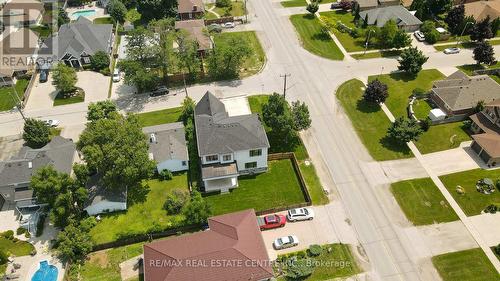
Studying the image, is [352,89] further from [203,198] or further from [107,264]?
[107,264]

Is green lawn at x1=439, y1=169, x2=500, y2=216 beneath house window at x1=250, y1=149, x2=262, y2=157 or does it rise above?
beneath

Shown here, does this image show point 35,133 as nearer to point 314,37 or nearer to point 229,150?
point 229,150

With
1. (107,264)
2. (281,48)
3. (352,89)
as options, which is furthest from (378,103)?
(107,264)

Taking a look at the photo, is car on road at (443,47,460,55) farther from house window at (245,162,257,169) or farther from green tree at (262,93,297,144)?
house window at (245,162,257,169)

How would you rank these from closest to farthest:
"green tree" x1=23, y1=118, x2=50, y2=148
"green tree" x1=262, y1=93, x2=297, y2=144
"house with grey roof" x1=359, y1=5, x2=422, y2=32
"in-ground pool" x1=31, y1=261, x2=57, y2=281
→ "in-ground pool" x1=31, y1=261, x2=57, y2=281, "green tree" x1=262, y1=93, x2=297, y2=144, "green tree" x1=23, y1=118, x2=50, y2=148, "house with grey roof" x1=359, y1=5, x2=422, y2=32

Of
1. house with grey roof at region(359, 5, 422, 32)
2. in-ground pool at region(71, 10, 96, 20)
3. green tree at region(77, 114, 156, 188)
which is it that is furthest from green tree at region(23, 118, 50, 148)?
house with grey roof at region(359, 5, 422, 32)
